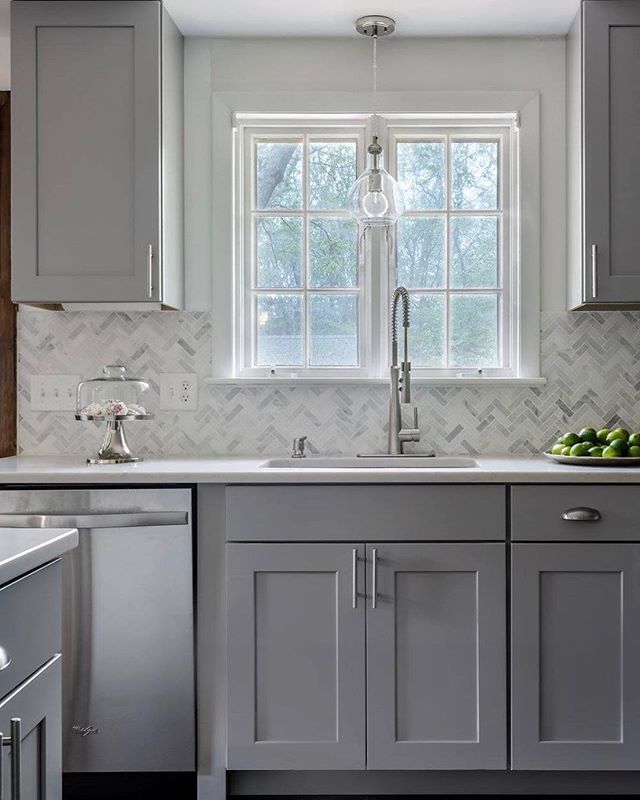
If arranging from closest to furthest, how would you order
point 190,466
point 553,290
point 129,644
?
point 129,644
point 190,466
point 553,290

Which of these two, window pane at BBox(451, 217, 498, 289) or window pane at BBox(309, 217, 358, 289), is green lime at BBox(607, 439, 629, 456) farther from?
window pane at BBox(309, 217, 358, 289)

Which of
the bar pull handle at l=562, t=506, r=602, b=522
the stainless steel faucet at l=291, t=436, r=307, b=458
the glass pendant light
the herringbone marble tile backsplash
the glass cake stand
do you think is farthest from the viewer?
the herringbone marble tile backsplash

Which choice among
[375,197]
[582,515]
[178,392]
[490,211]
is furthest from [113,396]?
[582,515]

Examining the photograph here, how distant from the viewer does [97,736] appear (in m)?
2.17

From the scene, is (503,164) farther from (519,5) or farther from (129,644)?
(129,644)

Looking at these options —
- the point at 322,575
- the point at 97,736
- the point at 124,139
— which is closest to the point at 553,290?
the point at 322,575

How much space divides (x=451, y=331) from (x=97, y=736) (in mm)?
1739

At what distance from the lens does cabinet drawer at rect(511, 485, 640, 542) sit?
2158 millimetres

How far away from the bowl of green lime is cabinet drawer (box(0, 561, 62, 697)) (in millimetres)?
1626

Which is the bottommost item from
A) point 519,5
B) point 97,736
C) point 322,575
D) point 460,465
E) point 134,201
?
point 97,736

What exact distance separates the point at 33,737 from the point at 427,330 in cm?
206

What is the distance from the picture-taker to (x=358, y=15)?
102 inches

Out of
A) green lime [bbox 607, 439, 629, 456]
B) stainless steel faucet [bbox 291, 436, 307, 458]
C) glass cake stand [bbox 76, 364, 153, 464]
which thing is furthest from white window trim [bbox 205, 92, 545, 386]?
green lime [bbox 607, 439, 629, 456]

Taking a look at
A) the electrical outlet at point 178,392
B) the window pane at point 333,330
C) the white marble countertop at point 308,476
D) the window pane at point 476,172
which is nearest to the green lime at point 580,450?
the white marble countertop at point 308,476
